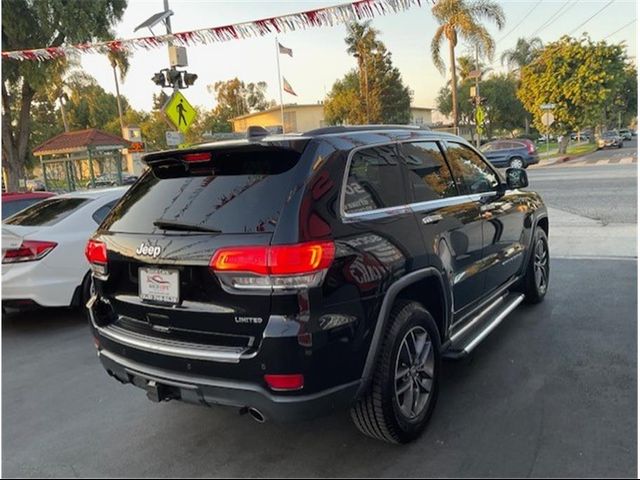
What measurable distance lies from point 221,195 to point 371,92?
51009 millimetres

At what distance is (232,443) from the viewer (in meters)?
3.25

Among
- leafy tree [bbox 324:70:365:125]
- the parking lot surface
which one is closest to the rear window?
the parking lot surface

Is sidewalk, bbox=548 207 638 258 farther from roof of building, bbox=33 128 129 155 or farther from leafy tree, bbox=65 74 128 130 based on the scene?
leafy tree, bbox=65 74 128 130

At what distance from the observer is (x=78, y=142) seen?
22.9 m

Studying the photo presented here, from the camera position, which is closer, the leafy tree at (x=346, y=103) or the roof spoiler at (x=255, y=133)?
the roof spoiler at (x=255, y=133)

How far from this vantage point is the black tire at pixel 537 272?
209 inches

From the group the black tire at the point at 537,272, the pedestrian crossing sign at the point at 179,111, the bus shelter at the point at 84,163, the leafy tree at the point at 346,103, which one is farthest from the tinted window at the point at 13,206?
the leafy tree at the point at 346,103

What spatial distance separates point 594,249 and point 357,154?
5.99 metres

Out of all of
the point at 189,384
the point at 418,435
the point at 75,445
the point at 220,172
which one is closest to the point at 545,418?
the point at 418,435

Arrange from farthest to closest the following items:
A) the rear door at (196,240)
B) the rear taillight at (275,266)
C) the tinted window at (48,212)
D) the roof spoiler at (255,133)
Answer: the tinted window at (48,212), the roof spoiler at (255,133), the rear door at (196,240), the rear taillight at (275,266)

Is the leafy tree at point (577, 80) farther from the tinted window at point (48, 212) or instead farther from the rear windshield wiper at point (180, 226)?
the rear windshield wiper at point (180, 226)

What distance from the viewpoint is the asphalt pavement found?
2938 mm

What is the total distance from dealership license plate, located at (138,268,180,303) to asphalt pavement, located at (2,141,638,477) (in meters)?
1.00

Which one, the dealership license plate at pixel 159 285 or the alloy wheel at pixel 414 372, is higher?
the dealership license plate at pixel 159 285
